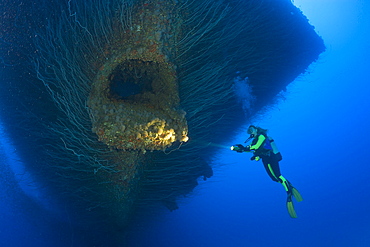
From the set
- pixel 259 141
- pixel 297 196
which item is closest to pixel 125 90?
pixel 259 141

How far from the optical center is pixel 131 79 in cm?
271

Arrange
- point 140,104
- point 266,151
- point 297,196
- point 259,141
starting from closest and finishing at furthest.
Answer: point 140,104
point 259,141
point 266,151
point 297,196

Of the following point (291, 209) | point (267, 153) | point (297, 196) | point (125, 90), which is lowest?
point (125, 90)

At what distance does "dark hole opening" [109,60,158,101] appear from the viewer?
8.18 ft

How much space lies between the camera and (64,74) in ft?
7.50

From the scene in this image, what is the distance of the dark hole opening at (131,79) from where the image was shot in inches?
98.1

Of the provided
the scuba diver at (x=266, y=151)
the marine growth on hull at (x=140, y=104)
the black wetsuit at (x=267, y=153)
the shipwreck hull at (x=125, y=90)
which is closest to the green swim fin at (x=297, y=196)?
the scuba diver at (x=266, y=151)

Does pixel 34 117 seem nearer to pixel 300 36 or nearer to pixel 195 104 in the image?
pixel 195 104

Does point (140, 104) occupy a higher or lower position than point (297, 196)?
lower

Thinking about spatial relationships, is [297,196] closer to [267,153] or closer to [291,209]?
[291,209]

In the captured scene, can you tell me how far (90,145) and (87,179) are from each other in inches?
25.2

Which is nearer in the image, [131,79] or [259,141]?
[131,79]

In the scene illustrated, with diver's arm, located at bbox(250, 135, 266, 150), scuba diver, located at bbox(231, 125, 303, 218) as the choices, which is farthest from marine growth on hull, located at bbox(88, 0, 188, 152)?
diver's arm, located at bbox(250, 135, 266, 150)

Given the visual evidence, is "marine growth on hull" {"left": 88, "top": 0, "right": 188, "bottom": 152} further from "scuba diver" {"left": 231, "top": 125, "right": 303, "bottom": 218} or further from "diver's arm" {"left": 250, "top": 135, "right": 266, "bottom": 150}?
"diver's arm" {"left": 250, "top": 135, "right": 266, "bottom": 150}
